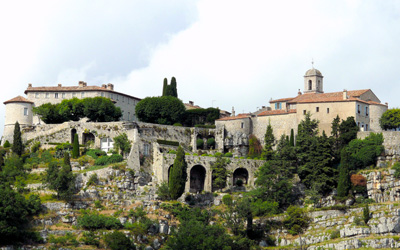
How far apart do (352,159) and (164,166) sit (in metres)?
22.3

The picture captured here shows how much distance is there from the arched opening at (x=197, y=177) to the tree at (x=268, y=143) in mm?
8098

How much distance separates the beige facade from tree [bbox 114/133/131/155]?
1779cm

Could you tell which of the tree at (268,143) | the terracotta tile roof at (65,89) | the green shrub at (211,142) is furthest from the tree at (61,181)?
the terracotta tile roof at (65,89)

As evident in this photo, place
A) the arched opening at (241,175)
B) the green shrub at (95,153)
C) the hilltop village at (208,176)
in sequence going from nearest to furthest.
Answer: the hilltop village at (208,176), the green shrub at (95,153), the arched opening at (241,175)

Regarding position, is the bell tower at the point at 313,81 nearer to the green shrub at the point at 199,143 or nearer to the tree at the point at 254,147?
the tree at the point at 254,147

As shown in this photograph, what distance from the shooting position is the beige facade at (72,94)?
363ft

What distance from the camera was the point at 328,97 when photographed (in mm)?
100000

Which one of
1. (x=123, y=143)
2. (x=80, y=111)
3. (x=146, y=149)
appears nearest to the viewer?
(x=146, y=149)

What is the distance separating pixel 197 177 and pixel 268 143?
34.5 ft

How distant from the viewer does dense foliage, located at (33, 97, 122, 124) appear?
103m

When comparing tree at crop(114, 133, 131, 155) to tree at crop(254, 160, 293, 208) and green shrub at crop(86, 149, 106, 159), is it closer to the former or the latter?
green shrub at crop(86, 149, 106, 159)

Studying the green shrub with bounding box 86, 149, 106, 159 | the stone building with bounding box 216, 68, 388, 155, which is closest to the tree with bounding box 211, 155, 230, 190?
the stone building with bounding box 216, 68, 388, 155

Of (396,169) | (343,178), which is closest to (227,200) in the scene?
(343,178)

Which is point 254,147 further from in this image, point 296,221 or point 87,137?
point 87,137
